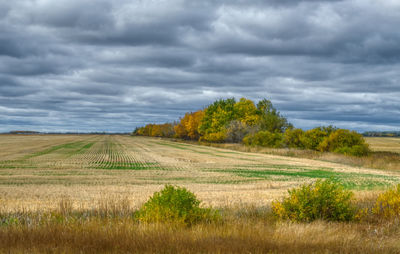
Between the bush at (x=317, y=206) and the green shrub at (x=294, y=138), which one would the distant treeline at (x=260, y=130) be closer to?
the green shrub at (x=294, y=138)

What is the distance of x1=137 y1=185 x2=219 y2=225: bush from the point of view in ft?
35.7

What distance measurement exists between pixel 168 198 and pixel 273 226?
306 cm

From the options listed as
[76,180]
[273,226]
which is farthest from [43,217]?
[76,180]

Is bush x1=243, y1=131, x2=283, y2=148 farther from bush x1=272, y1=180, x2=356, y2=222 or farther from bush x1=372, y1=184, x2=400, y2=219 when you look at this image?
bush x1=272, y1=180, x2=356, y2=222

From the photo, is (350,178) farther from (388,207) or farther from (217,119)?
(217,119)

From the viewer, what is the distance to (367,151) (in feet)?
197

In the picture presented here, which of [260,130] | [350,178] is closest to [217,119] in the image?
[260,130]

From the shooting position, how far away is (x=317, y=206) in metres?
12.0

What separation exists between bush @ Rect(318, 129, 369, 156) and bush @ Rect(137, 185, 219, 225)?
172 ft

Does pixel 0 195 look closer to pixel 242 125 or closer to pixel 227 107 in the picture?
pixel 242 125

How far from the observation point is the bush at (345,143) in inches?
2325

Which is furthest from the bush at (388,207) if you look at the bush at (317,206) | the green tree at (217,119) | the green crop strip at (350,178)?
the green tree at (217,119)

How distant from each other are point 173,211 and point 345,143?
5668 cm

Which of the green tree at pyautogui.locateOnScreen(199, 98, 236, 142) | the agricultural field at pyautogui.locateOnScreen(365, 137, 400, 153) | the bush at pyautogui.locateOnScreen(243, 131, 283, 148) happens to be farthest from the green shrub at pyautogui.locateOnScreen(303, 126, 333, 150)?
the green tree at pyautogui.locateOnScreen(199, 98, 236, 142)
